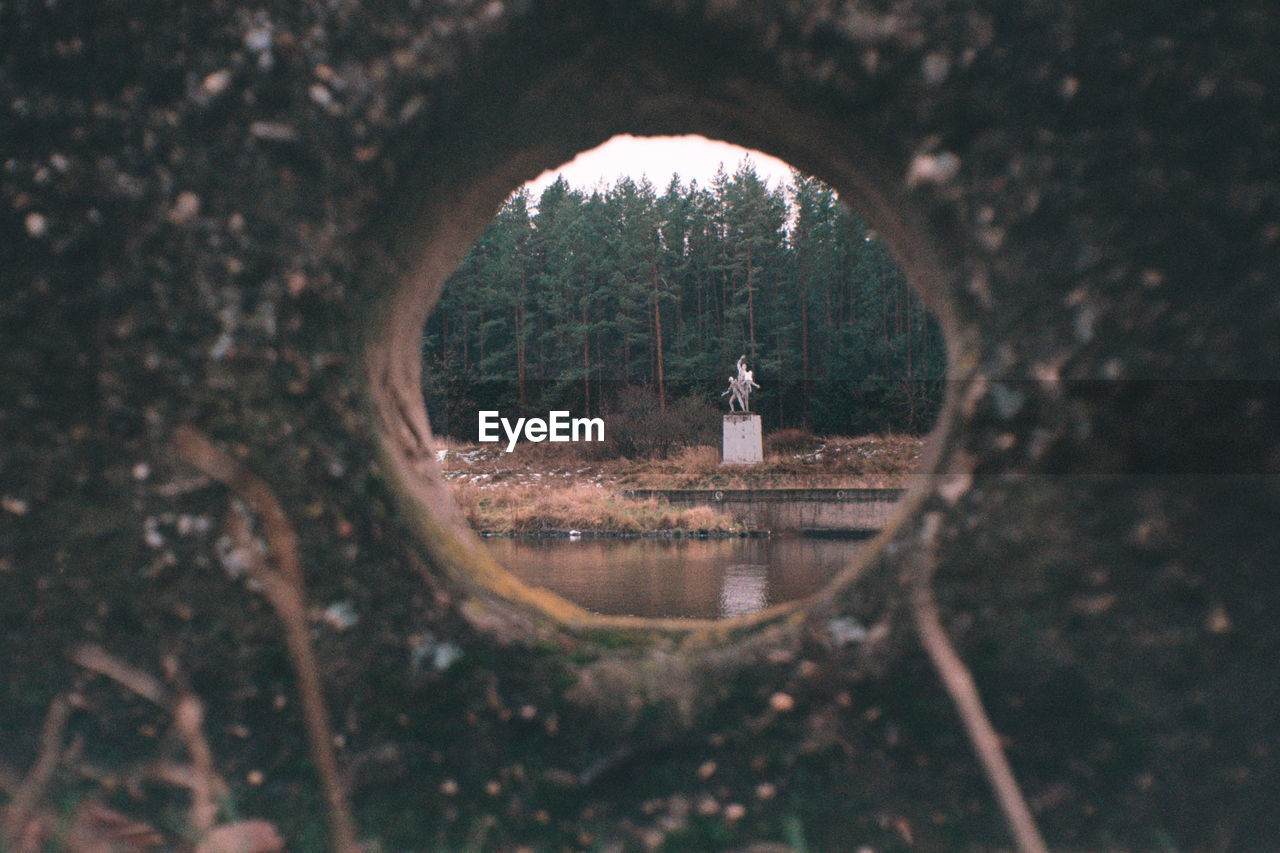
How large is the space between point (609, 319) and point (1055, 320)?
44718 millimetres

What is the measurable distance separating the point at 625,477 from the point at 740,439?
4415mm

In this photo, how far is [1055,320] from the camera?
4.62 ft

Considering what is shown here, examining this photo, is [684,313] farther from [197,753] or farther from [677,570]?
[197,753]

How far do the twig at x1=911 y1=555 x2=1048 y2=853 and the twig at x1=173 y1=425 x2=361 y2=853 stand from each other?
115 centimetres

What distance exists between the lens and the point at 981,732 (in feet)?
4.60

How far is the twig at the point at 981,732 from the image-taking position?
1392mm

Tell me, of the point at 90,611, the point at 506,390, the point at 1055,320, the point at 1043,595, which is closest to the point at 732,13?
the point at 1055,320

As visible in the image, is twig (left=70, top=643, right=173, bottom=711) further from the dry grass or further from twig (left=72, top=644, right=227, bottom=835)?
the dry grass

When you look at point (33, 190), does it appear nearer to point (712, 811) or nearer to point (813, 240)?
point (712, 811)

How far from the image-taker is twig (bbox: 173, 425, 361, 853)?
147 cm

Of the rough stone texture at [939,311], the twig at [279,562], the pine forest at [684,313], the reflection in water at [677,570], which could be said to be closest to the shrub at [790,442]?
the pine forest at [684,313]

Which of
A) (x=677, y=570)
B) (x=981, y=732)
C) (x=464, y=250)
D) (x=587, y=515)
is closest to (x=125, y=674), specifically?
(x=464, y=250)

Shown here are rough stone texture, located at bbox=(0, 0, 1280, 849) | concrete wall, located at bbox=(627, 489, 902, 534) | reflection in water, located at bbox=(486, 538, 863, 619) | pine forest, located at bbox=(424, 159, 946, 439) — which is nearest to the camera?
rough stone texture, located at bbox=(0, 0, 1280, 849)

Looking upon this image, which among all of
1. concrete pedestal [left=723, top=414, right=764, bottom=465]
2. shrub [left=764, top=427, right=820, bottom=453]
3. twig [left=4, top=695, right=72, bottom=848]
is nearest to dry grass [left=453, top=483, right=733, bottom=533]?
concrete pedestal [left=723, top=414, right=764, bottom=465]
